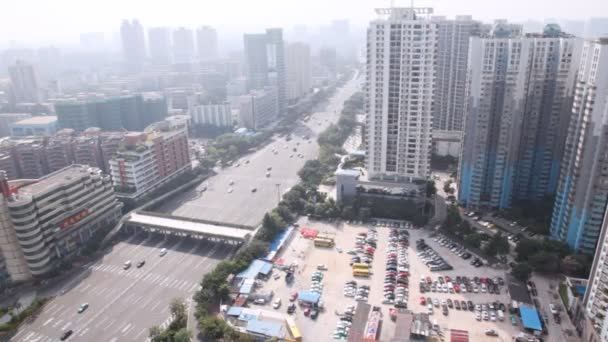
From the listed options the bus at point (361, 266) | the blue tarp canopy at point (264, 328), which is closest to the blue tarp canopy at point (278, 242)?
the bus at point (361, 266)

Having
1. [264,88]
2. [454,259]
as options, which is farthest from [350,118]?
[454,259]

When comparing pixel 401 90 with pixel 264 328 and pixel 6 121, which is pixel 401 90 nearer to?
pixel 264 328

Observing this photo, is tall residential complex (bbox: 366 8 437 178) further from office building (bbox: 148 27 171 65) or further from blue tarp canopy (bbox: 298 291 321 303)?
office building (bbox: 148 27 171 65)

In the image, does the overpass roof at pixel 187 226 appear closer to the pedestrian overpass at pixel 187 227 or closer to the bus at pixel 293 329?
the pedestrian overpass at pixel 187 227

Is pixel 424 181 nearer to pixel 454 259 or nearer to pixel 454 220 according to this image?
pixel 454 220

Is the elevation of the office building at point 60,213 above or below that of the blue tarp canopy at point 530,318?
above

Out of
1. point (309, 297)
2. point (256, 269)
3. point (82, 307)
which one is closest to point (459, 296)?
point (309, 297)
